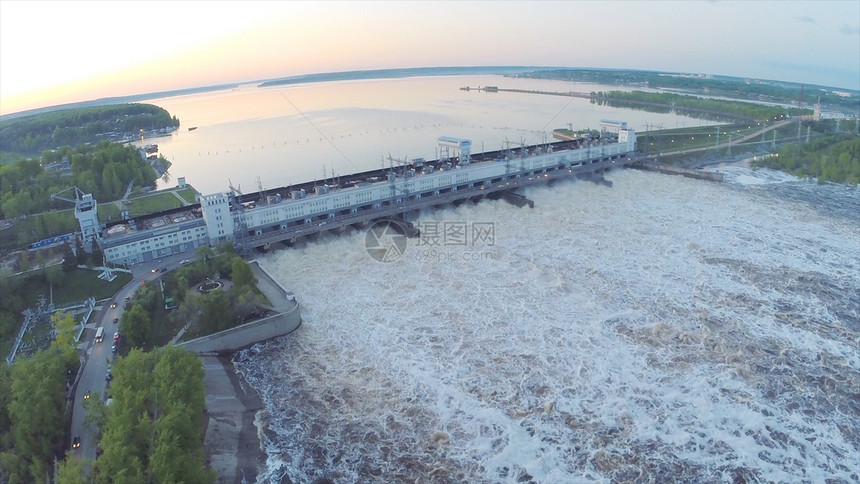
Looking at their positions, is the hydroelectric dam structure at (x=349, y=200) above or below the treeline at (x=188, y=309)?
above

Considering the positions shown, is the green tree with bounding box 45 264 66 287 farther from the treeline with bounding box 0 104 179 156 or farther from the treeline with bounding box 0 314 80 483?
the treeline with bounding box 0 104 179 156

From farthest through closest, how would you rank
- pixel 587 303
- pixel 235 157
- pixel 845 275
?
pixel 235 157, pixel 845 275, pixel 587 303

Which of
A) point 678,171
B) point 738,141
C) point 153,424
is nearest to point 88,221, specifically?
point 153,424

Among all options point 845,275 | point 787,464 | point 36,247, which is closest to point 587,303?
point 787,464

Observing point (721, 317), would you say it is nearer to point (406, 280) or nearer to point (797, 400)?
point (797, 400)

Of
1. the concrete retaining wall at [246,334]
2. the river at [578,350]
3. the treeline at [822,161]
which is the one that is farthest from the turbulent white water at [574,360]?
the treeline at [822,161]

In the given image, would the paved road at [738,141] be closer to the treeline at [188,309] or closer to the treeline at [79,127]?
the treeline at [188,309]
